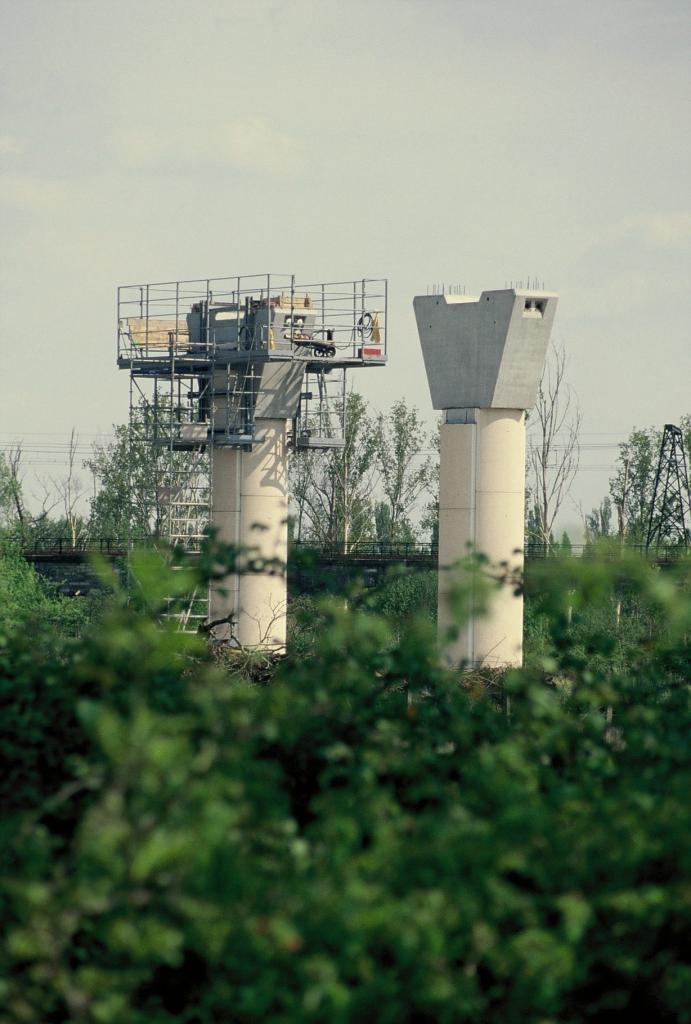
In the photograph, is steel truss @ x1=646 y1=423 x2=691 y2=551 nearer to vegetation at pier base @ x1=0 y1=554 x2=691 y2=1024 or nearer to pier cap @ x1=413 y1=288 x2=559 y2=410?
pier cap @ x1=413 y1=288 x2=559 y2=410

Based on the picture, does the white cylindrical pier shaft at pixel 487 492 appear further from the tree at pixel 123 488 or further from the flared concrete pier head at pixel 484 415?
the tree at pixel 123 488

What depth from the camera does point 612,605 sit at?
4441 centimetres

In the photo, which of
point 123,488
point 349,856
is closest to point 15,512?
point 123,488

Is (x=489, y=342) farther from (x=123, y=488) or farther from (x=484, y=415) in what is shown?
(x=123, y=488)

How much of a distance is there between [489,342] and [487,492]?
3325mm

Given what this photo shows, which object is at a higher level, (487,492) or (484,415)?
(484,415)

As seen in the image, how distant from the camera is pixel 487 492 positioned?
1291 inches

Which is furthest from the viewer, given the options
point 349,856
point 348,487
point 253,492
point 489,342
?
point 348,487

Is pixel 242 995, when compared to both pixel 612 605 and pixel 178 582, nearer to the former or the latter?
pixel 178 582

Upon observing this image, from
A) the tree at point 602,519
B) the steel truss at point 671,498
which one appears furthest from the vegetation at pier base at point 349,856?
the steel truss at point 671,498

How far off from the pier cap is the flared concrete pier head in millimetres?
22

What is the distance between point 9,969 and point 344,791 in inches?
41.5

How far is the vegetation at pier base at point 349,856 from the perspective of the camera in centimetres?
339

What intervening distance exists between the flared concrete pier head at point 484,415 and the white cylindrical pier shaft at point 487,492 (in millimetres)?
22
